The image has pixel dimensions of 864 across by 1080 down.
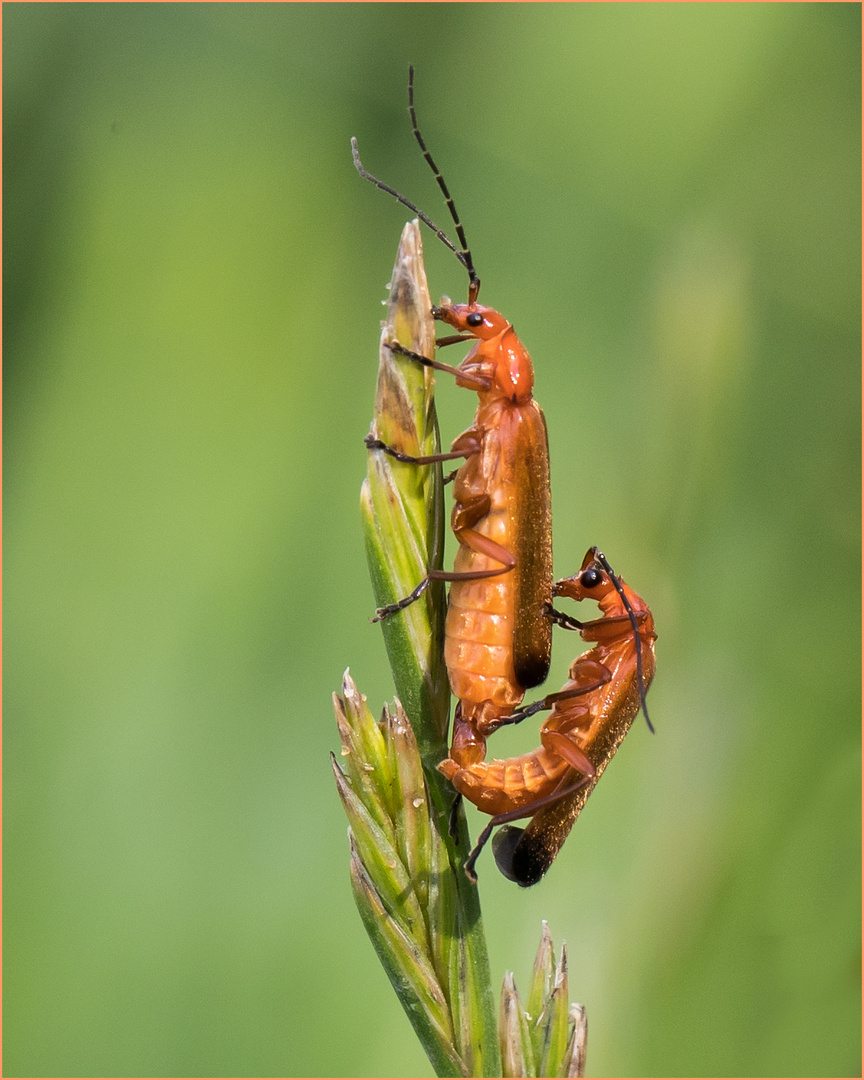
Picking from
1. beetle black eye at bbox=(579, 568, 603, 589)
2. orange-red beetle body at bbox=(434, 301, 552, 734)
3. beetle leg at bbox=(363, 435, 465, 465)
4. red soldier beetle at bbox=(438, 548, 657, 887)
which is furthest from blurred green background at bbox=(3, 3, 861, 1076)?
beetle leg at bbox=(363, 435, 465, 465)

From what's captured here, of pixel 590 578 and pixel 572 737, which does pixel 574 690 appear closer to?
pixel 572 737

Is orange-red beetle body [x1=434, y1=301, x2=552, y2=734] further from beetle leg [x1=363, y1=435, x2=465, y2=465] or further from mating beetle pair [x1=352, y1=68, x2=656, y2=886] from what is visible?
beetle leg [x1=363, y1=435, x2=465, y2=465]

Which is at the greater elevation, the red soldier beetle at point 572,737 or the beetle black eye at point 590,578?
the beetle black eye at point 590,578

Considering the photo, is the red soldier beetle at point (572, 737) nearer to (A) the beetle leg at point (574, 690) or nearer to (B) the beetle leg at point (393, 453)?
→ (A) the beetle leg at point (574, 690)

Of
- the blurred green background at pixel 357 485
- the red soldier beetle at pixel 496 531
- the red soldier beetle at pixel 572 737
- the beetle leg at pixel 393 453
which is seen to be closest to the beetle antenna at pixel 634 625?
the red soldier beetle at pixel 572 737

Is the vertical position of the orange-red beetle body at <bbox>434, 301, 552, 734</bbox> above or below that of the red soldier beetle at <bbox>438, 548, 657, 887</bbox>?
above

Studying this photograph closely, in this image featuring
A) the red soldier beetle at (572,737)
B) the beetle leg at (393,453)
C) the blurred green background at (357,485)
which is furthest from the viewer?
the blurred green background at (357,485)

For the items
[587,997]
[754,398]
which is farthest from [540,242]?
[587,997]
